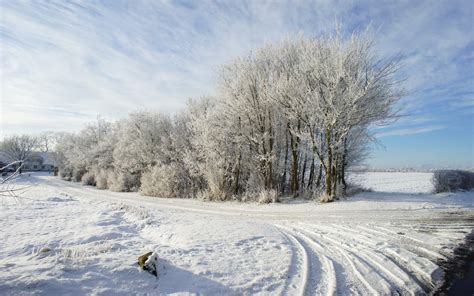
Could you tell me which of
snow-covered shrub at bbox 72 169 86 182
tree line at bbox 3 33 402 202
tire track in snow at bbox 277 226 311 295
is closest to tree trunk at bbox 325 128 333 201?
tree line at bbox 3 33 402 202

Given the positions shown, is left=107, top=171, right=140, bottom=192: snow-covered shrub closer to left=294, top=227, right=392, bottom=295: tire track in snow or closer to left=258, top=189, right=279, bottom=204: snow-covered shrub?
left=258, top=189, right=279, bottom=204: snow-covered shrub

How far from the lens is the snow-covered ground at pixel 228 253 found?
14.9 ft

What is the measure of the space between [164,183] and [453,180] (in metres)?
21.6

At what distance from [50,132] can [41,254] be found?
122 meters

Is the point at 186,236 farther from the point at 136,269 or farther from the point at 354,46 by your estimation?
the point at 354,46

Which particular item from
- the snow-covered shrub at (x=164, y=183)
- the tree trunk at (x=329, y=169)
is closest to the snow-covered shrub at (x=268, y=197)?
the tree trunk at (x=329, y=169)

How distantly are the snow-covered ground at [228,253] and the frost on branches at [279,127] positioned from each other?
6.49 meters

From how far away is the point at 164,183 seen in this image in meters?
22.7

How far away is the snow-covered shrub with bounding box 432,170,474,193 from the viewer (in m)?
16.7

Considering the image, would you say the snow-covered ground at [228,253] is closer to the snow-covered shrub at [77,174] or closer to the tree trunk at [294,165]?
the tree trunk at [294,165]

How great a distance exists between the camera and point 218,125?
20062 millimetres

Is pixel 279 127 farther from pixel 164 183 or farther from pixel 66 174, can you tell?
pixel 66 174

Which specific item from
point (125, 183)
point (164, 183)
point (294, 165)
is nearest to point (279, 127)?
point (294, 165)

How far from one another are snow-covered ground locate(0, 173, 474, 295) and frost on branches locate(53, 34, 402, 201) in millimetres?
6493
